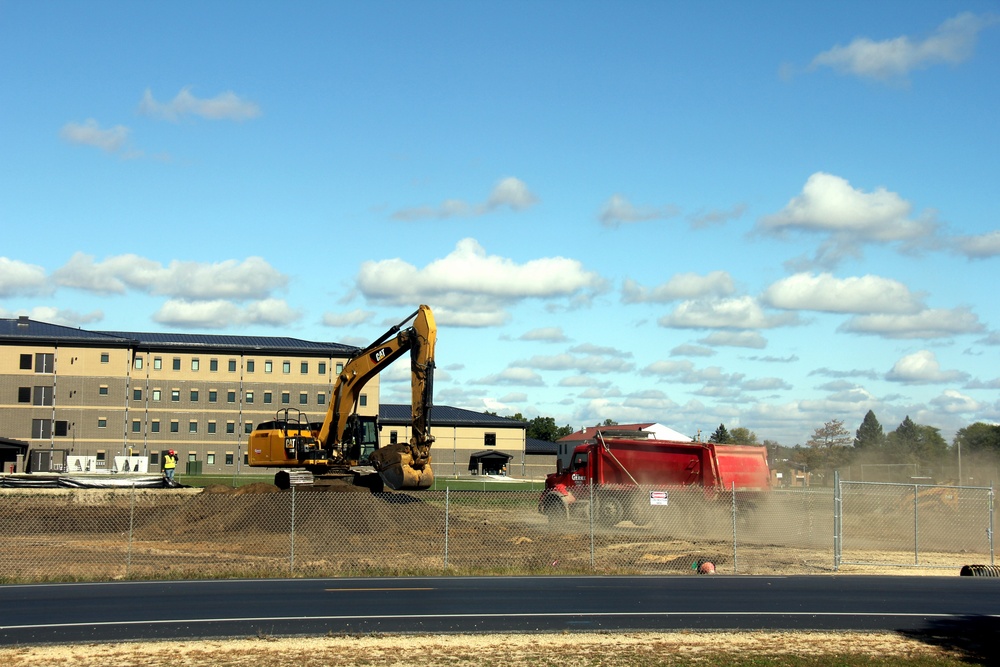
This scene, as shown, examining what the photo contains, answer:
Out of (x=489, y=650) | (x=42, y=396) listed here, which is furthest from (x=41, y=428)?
(x=489, y=650)

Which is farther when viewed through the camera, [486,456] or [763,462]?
[486,456]

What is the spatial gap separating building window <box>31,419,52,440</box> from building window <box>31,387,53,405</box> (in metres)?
1.46

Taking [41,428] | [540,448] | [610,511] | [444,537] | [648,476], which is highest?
[41,428]

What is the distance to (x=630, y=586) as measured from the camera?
22047 millimetres

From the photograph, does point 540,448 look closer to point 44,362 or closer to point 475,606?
point 44,362

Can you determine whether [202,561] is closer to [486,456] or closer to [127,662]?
[127,662]

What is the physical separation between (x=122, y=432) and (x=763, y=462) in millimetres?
65138

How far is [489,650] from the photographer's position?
14.6 meters

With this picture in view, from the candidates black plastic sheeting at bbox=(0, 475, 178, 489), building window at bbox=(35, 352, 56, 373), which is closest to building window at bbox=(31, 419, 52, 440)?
building window at bbox=(35, 352, 56, 373)

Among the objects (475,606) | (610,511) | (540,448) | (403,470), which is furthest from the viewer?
(540,448)

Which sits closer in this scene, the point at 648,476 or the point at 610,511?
the point at 610,511

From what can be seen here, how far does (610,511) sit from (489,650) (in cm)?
2139

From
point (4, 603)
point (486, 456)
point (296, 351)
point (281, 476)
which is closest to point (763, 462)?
point (281, 476)

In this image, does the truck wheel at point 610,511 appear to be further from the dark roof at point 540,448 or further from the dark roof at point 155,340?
the dark roof at point 540,448
